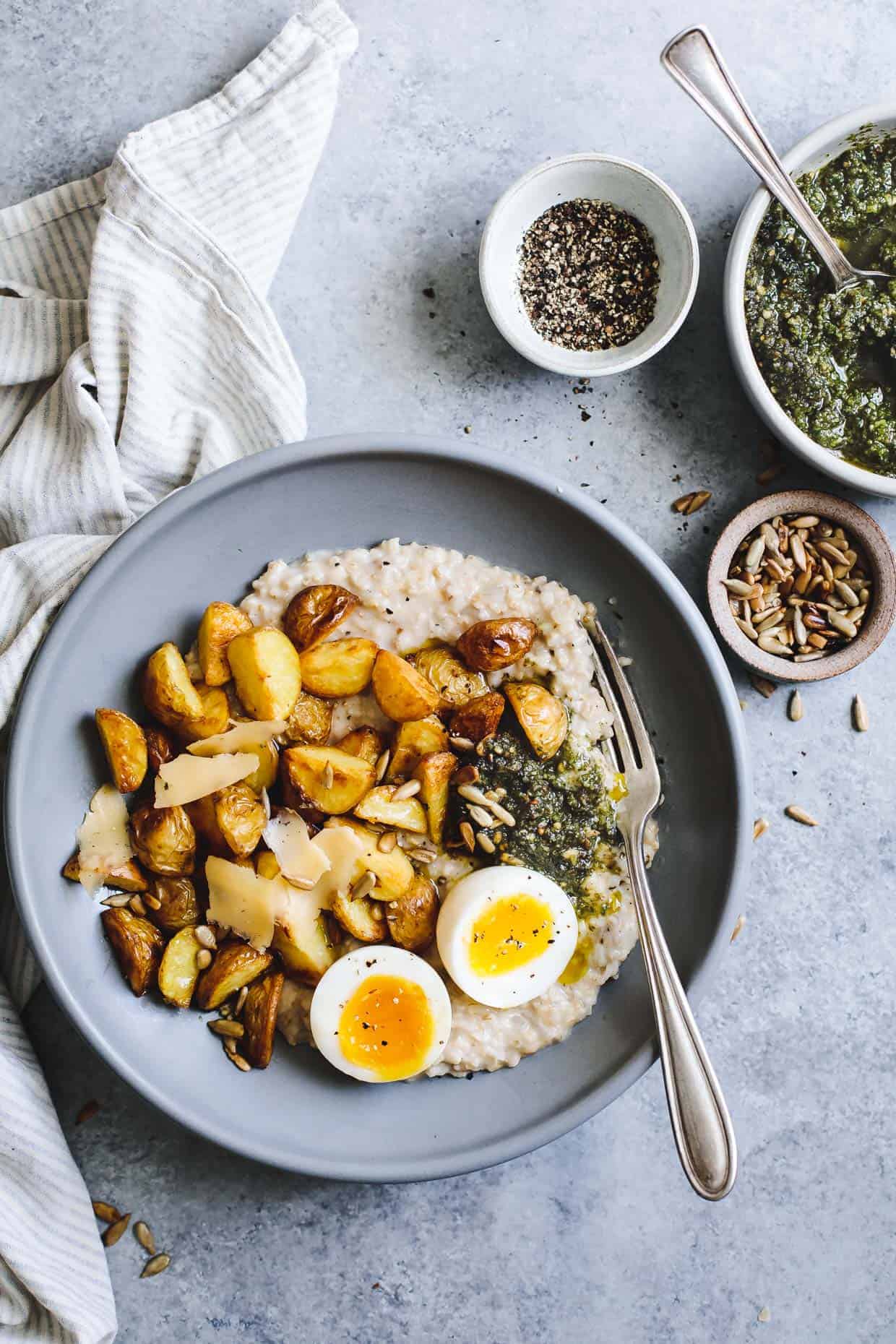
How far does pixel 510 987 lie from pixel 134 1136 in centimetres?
79

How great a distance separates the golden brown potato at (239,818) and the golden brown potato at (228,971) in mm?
157

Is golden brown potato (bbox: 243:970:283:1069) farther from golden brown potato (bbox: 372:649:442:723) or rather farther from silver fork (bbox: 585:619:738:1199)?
silver fork (bbox: 585:619:738:1199)

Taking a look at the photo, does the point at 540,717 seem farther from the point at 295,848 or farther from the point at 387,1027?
the point at 387,1027

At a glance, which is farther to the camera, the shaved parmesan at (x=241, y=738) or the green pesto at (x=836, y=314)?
the green pesto at (x=836, y=314)

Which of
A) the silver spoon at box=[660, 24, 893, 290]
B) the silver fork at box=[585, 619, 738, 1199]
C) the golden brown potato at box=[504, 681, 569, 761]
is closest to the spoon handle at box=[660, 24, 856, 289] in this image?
the silver spoon at box=[660, 24, 893, 290]

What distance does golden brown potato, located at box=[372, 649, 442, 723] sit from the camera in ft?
5.43

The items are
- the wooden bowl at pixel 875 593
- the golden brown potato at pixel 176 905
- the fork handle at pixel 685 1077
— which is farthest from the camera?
the wooden bowl at pixel 875 593

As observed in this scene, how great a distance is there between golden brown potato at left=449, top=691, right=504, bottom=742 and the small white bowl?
2.05 feet

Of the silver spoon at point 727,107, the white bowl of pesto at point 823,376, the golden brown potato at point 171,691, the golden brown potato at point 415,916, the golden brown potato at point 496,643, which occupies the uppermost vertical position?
the silver spoon at point 727,107

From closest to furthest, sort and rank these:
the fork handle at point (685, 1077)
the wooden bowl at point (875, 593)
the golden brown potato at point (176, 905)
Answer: the fork handle at point (685, 1077)
the golden brown potato at point (176, 905)
the wooden bowl at point (875, 593)

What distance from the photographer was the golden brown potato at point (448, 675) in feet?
5.62

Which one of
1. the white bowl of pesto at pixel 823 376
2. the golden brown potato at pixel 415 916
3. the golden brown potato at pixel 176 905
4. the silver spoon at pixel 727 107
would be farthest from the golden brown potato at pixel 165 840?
the silver spoon at pixel 727 107

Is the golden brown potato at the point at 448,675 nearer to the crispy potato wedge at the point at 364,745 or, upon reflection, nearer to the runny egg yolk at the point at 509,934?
the crispy potato wedge at the point at 364,745

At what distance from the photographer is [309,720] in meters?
1.70
